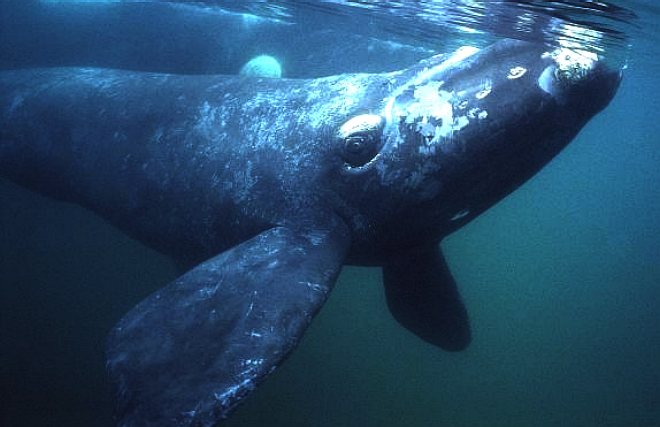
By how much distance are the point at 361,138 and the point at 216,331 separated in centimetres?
269

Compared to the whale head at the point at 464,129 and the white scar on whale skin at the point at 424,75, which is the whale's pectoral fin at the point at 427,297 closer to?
the whale head at the point at 464,129

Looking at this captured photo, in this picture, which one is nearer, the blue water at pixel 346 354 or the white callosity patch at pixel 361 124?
the white callosity patch at pixel 361 124

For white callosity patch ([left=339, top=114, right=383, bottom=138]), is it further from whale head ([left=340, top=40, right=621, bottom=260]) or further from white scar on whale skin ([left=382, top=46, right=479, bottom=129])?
white scar on whale skin ([left=382, top=46, right=479, bottom=129])

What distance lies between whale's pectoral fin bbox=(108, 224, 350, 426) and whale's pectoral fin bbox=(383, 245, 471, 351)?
191 cm

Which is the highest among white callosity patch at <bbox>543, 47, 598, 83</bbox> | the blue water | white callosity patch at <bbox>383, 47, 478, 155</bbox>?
white callosity patch at <bbox>543, 47, 598, 83</bbox>

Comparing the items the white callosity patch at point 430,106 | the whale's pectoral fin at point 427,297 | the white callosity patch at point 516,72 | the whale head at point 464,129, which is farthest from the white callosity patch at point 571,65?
the whale's pectoral fin at point 427,297

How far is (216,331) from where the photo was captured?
169 inches

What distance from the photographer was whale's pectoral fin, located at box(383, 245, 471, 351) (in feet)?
23.0

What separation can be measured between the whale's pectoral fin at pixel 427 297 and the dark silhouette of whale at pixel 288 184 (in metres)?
0.03

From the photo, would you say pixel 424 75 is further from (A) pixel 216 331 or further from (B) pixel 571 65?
(A) pixel 216 331

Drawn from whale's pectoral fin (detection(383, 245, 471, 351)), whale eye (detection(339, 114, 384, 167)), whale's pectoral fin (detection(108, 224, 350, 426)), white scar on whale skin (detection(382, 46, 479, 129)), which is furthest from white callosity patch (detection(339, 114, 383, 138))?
whale's pectoral fin (detection(383, 245, 471, 351))

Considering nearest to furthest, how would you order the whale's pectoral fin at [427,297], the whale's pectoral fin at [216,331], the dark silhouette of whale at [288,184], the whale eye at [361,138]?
the whale's pectoral fin at [216,331] < the dark silhouette of whale at [288,184] < the whale eye at [361,138] < the whale's pectoral fin at [427,297]

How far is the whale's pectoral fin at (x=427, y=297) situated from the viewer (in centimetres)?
700

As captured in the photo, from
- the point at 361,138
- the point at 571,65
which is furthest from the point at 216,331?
the point at 571,65
